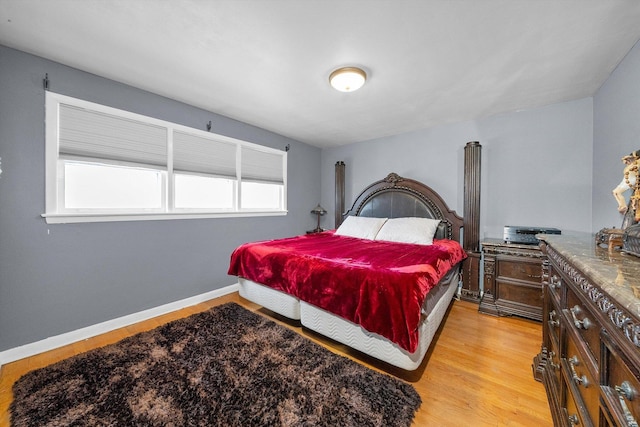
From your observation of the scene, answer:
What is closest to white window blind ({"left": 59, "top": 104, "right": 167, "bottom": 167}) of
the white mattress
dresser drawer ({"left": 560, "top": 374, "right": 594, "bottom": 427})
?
the white mattress

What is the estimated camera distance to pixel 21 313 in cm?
192

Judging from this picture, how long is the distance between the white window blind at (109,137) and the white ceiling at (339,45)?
40 cm

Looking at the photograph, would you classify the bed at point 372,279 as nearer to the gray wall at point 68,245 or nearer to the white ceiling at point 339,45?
the gray wall at point 68,245

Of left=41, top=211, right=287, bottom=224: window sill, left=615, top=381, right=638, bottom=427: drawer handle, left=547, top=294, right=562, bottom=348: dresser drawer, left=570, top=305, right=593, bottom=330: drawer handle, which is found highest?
left=41, top=211, right=287, bottom=224: window sill

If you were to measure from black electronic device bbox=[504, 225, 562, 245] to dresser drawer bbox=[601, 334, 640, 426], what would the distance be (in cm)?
227

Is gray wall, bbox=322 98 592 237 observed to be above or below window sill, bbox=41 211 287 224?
above

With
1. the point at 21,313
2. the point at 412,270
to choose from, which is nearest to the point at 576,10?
the point at 412,270

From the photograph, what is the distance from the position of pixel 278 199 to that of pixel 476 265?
305 centimetres

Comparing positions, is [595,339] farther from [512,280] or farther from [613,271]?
[512,280]

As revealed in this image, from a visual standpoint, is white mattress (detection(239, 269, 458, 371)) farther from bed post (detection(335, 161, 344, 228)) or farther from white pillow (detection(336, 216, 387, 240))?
bed post (detection(335, 161, 344, 228))

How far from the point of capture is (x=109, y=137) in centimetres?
233

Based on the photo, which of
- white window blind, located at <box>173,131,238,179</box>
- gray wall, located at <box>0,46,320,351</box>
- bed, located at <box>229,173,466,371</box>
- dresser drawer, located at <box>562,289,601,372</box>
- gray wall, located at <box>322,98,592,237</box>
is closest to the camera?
dresser drawer, located at <box>562,289,601,372</box>

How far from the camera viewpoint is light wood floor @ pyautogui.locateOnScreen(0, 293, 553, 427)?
137 cm

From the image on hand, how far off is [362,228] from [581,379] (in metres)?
2.57
